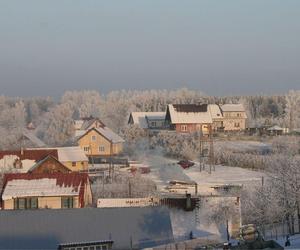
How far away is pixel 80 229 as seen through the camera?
14.0 meters

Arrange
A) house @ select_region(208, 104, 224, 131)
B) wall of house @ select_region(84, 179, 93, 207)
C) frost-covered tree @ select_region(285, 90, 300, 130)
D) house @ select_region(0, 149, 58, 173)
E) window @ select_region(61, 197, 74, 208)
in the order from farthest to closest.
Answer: frost-covered tree @ select_region(285, 90, 300, 130) → house @ select_region(208, 104, 224, 131) → house @ select_region(0, 149, 58, 173) → wall of house @ select_region(84, 179, 93, 207) → window @ select_region(61, 197, 74, 208)

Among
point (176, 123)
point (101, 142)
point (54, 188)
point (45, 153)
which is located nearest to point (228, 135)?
point (176, 123)

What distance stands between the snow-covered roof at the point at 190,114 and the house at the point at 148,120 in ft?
10.4

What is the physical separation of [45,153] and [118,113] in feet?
152

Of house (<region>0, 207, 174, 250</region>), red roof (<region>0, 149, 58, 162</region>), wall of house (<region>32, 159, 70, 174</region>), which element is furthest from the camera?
red roof (<region>0, 149, 58, 162</region>)

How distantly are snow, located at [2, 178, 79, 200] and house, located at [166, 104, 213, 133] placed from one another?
30.5m

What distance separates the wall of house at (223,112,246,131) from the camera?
57938mm

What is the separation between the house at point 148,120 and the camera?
57.4m

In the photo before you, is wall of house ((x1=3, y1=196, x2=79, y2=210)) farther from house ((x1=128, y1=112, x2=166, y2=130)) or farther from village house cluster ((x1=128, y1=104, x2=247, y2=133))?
house ((x1=128, y1=112, x2=166, y2=130))

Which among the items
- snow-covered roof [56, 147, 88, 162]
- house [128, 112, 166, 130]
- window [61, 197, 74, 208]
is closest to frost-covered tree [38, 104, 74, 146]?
house [128, 112, 166, 130]

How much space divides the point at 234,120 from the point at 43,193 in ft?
128

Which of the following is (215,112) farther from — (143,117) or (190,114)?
(143,117)

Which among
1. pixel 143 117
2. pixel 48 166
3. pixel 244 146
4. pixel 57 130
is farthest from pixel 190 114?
pixel 48 166

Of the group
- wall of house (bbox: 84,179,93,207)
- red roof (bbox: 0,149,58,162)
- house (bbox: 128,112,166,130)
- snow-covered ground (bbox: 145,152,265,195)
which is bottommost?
snow-covered ground (bbox: 145,152,265,195)
